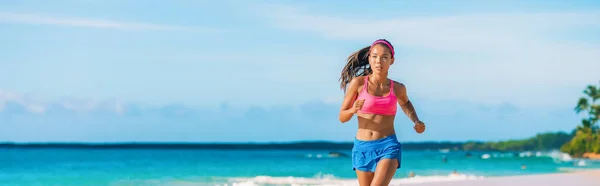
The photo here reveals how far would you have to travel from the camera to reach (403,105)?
7.15 m

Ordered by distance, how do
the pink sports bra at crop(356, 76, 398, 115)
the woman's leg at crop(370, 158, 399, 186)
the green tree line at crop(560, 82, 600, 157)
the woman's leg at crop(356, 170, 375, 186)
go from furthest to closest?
1. the green tree line at crop(560, 82, 600, 157)
2. the woman's leg at crop(356, 170, 375, 186)
3. the pink sports bra at crop(356, 76, 398, 115)
4. the woman's leg at crop(370, 158, 399, 186)

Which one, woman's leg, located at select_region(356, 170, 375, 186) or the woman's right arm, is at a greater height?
the woman's right arm

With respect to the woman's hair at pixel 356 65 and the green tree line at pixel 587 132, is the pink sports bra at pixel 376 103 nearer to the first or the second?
the woman's hair at pixel 356 65

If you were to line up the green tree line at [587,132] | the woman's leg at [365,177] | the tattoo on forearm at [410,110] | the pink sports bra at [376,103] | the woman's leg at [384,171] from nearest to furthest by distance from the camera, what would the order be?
the woman's leg at [384,171] < the pink sports bra at [376,103] < the woman's leg at [365,177] < the tattoo on forearm at [410,110] < the green tree line at [587,132]

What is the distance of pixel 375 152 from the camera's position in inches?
271

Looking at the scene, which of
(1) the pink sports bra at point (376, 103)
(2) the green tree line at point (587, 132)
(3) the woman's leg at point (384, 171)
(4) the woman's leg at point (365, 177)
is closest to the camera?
(3) the woman's leg at point (384, 171)

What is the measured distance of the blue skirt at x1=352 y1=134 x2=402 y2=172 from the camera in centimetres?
686

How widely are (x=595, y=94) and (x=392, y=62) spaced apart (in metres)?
59.2

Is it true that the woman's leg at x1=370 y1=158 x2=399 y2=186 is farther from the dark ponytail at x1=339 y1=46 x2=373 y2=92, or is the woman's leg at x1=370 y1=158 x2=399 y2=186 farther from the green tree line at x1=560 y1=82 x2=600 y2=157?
the green tree line at x1=560 y1=82 x2=600 y2=157

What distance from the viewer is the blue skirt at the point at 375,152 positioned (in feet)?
22.5

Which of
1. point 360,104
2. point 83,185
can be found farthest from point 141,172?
point 360,104

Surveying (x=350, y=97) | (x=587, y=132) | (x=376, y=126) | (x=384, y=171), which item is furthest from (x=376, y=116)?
(x=587, y=132)

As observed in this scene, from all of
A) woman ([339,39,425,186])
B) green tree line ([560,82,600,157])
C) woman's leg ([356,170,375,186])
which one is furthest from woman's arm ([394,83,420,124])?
green tree line ([560,82,600,157])

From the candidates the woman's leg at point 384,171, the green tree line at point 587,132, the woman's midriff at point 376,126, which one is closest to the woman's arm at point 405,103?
the woman's midriff at point 376,126
